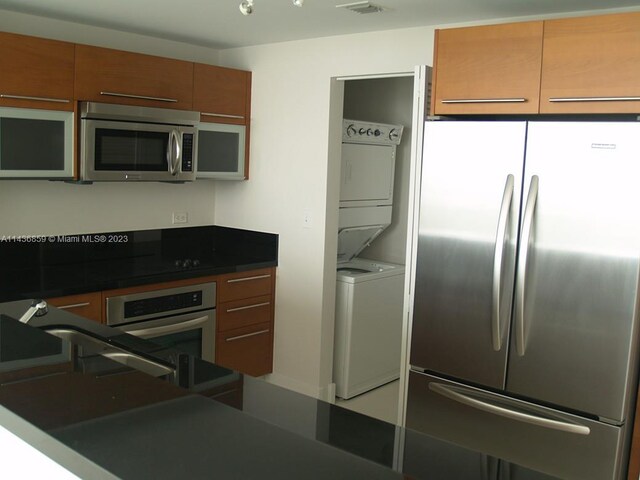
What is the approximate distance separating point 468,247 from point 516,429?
2.60ft

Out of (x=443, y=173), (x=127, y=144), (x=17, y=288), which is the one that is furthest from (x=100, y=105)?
(x=443, y=173)

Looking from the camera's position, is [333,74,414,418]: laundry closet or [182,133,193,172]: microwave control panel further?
[333,74,414,418]: laundry closet

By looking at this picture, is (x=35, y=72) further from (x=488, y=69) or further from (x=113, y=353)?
(x=488, y=69)

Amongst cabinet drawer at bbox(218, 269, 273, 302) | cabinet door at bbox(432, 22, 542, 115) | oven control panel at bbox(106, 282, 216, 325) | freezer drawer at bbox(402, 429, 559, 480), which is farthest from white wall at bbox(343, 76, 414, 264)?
freezer drawer at bbox(402, 429, 559, 480)

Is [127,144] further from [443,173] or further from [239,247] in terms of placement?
[443,173]

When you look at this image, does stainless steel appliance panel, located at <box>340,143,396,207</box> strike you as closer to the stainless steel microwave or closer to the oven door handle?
the stainless steel microwave

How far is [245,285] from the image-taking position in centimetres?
434

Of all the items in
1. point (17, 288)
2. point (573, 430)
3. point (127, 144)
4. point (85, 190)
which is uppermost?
point (127, 144)

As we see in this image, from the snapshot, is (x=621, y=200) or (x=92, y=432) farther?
(x=621, y=200)

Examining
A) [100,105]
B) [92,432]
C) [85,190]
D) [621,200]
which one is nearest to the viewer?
[92,432]

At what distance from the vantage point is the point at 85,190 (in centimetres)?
415

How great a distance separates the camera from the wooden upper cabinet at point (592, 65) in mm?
2564

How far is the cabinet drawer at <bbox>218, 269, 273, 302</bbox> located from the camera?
4.22 meters

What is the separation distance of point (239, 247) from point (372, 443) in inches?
136
